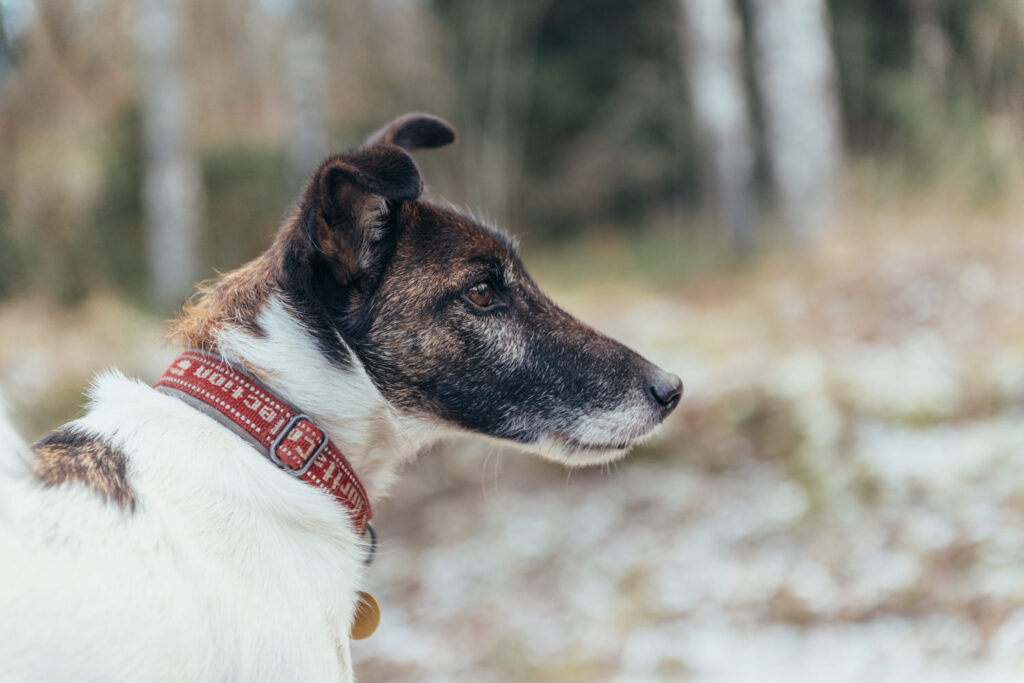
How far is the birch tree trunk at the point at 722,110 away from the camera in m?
9.05

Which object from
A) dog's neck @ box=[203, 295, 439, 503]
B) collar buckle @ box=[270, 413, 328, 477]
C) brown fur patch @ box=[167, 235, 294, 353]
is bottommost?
collar buckle @ box=[270, 413, 328, 477]

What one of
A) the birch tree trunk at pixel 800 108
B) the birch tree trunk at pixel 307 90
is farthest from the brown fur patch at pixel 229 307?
the birch tree trunk at pixel 307 90

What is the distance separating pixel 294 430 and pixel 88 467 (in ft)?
1.46

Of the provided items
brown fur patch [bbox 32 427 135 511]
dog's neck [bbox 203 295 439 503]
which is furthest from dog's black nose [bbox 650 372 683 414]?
brown fur patch [bbox 32 427 135 511]

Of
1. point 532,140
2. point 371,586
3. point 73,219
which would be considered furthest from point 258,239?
point 371,586

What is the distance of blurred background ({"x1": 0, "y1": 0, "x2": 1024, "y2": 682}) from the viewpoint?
189 inches

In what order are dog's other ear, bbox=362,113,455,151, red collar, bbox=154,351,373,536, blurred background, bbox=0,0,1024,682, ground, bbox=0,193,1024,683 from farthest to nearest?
1. blurred background, bbox=0,0,1024,682
2. ground, bbox=0,193,1024,683
3. dog's other ear, bbox=362,113,455,151
4. red collar, bbox=154,351,373,536

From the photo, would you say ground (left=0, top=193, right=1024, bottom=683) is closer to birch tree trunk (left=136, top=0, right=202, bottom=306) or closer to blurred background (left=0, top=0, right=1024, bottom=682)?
blurred background (left=0, top=0, right=1024, bottom=682)

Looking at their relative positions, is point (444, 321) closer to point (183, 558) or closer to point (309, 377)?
point (309, 377)

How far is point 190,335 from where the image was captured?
2.23m

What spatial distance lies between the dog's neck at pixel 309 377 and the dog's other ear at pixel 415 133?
2.45 feet

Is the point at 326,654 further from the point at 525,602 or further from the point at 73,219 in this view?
the point at 73,219

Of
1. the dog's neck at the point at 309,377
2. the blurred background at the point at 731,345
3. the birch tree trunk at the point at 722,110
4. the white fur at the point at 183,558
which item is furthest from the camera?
the birch tree trunk at the point at 722,110

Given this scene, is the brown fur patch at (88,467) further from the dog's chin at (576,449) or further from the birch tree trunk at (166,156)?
the birch tree trunk at (166,156)
